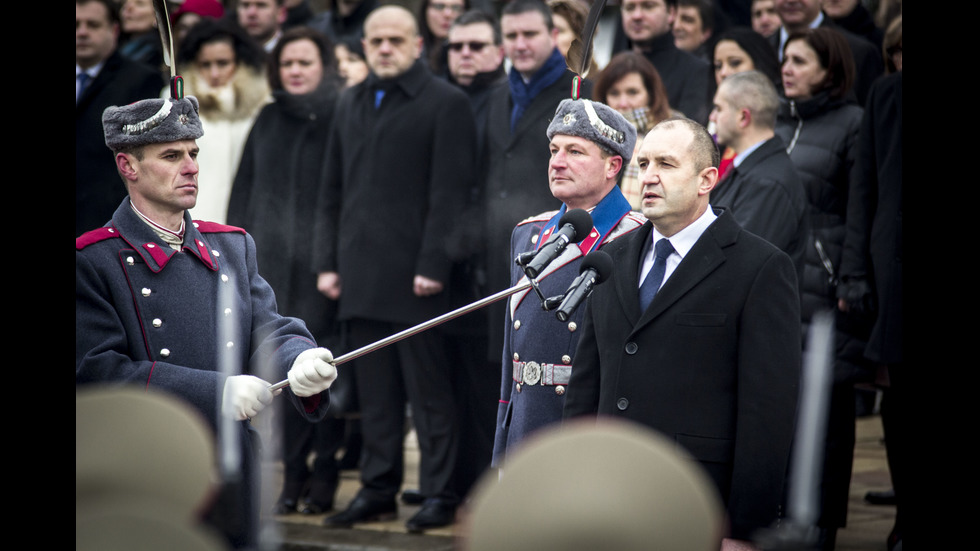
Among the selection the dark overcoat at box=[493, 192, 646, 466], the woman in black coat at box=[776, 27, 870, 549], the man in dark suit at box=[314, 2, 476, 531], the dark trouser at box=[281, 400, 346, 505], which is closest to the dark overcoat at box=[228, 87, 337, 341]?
the man in dark suit at box=[314, 2, 476, 531]

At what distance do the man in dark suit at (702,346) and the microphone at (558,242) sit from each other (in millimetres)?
333

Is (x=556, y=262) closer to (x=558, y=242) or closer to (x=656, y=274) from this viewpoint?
(x=656, y=274)

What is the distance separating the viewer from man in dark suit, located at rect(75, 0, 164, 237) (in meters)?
7.32

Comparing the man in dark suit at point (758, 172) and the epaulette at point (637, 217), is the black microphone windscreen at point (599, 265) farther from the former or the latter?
the man in dark suit at point (758, 172)

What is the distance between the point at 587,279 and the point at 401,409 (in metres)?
3.47

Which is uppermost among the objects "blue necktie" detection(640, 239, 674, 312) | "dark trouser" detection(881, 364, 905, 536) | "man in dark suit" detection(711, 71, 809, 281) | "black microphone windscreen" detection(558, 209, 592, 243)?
"man in dark suit" detection(711, 71, 809, 281)

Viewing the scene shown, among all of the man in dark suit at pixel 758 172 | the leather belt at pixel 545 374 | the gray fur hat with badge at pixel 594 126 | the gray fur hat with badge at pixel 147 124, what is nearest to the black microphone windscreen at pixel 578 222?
the leather belt at pixel 545 374

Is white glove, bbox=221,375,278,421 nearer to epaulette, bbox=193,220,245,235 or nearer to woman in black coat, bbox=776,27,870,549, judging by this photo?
epaulette, bbox=193,220,245,235

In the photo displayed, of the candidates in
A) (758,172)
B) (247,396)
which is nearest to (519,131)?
(758,172)

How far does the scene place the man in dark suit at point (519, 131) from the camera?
6617 millimetres

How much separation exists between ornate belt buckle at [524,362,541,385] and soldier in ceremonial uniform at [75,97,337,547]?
2.51 feet

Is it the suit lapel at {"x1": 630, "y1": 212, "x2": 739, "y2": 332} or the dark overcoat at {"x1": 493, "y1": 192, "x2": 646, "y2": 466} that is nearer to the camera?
the suit lapel at {"x1": 630, "y1": 212, "x2": 739, "y2": 332}

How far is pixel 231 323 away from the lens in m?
4.04

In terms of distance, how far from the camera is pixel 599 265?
3789 millimetres
